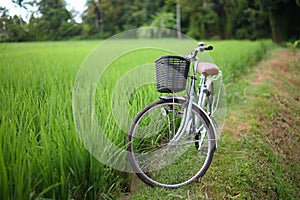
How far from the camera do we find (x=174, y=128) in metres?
1.89

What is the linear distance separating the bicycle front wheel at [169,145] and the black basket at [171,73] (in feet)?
0.40

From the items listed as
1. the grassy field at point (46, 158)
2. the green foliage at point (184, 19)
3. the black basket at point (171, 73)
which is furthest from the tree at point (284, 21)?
the grassy field at point (46, 158)

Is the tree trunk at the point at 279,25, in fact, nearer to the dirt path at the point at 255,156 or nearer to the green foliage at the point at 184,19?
the green foliage at the point at 184,19

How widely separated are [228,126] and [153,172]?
1.22m

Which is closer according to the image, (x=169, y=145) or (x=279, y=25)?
(x=169, y=145)

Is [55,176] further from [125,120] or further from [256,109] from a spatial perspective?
[256,109]

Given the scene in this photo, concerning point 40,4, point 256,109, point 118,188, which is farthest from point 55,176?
point 256,109

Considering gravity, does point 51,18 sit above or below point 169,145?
above

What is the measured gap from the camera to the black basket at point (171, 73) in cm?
164

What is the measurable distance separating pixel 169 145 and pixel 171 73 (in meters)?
0.47

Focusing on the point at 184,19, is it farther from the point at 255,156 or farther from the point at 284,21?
the point at 255,156

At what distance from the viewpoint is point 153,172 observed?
1967 millimetres

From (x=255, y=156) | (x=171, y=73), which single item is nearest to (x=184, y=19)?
(x=255, y=156)

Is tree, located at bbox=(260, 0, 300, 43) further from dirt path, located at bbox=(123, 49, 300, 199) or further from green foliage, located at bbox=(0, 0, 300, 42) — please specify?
dirt path, located at bbox=(123, 49, 300, 199)
